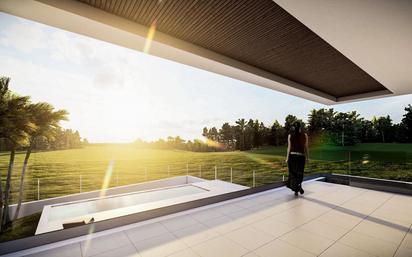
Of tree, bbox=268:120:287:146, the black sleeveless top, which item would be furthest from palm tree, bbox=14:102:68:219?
tree, bbox=268:120:287:146

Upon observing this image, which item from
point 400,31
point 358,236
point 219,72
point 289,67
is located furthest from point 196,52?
point 358,236

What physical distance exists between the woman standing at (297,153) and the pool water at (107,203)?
5.06m

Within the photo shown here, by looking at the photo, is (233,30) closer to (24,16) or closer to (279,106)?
(24,16)

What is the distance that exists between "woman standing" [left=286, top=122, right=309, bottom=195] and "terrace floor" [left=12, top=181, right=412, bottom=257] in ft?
1.79

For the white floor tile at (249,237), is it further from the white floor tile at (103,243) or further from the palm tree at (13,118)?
the palm tree at (13,118)

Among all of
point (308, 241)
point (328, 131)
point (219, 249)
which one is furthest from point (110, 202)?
point (328, 131)

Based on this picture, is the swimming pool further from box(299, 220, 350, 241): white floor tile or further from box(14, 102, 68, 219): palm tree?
box(14, 102, 68, 219): palm tree

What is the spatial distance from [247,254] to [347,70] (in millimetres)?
4815

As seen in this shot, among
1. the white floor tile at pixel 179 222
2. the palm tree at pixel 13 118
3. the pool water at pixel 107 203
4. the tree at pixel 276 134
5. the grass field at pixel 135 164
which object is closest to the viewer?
the white floor tile at pixel 179 222

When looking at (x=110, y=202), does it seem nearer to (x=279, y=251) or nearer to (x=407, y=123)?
(x=279, y=251)

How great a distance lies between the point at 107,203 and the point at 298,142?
6.22 meters

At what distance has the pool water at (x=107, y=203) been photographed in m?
Answer: 5.97

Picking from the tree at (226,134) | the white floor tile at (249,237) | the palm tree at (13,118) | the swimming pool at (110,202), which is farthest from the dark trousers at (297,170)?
the tree at (226,134)

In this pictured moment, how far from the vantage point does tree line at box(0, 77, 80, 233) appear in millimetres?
6066
